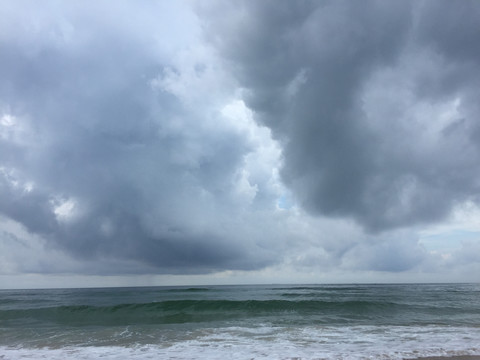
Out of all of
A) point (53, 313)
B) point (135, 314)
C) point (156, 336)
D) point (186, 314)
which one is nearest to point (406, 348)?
point (156, 336)

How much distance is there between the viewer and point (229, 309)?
31.5 metres

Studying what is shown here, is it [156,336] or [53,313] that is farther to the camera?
[53,313]

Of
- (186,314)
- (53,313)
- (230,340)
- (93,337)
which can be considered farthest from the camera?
(53,313)

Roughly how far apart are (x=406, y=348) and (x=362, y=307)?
74.2 feet

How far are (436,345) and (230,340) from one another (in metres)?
8.86

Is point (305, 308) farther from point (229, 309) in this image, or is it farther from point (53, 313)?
point (53, 313)

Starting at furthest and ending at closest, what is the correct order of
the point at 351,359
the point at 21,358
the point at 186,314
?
the point at 186,314
the point at 21,358
the point at 351,359

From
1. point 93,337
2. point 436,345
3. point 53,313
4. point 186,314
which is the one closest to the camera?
point 436,345

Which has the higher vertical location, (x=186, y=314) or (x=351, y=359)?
(x=351, y=359)

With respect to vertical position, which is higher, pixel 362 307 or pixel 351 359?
pixel 351 359

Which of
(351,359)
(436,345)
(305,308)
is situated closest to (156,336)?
(351,359)

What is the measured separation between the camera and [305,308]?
31859 millimetres

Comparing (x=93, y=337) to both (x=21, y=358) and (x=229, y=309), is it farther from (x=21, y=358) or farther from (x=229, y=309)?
(x=229, y=309)

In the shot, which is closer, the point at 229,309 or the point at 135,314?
the point at 135,314
